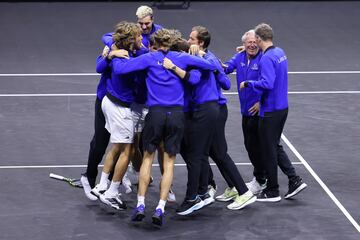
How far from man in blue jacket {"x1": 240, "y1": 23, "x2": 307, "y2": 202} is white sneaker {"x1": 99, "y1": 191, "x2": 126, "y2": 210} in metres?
1.57

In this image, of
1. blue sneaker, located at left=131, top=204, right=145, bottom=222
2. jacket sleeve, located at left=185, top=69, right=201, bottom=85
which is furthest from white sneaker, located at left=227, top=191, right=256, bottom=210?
jacket sleeve, located at left=185, top=69, right=201, bottom=85

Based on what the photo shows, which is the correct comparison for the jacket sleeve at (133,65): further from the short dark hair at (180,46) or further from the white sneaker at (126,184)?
the white sneaker at (126,184)

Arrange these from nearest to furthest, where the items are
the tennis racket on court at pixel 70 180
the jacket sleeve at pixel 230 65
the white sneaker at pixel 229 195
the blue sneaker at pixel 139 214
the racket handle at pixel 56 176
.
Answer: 1. the blue sneaker at pixel 139 214
2. the white sneaker at pixel 229 195
3. the jacket sleeve at pixel 230 65
4. the tennis racket on court at pixel 70 180
5. the racket handle at pixel 56 176

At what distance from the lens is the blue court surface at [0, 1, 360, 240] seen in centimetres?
1041

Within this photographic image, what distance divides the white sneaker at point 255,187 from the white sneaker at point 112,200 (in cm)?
156

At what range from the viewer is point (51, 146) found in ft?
43.1

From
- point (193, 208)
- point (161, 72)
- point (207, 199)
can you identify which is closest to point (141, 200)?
point (193, 208)

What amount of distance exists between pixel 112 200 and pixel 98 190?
9.7 inches

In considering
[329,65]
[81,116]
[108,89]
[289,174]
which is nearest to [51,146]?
[81,116]

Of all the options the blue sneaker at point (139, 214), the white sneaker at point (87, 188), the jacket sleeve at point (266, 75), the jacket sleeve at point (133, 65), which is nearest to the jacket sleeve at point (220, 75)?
the jacket sleeve at point (266, 75)

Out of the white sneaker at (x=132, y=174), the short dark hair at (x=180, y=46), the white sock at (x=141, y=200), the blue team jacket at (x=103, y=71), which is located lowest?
the white sneaker at (x=132, y=174)

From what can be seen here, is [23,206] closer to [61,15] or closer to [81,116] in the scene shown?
[81,116]

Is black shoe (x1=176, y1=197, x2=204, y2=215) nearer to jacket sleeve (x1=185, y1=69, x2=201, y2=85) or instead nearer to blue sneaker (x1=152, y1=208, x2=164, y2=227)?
blue sneaker (x1=152, y1=208, x2=164, y2=227)

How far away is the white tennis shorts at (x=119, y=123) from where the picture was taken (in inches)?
421
